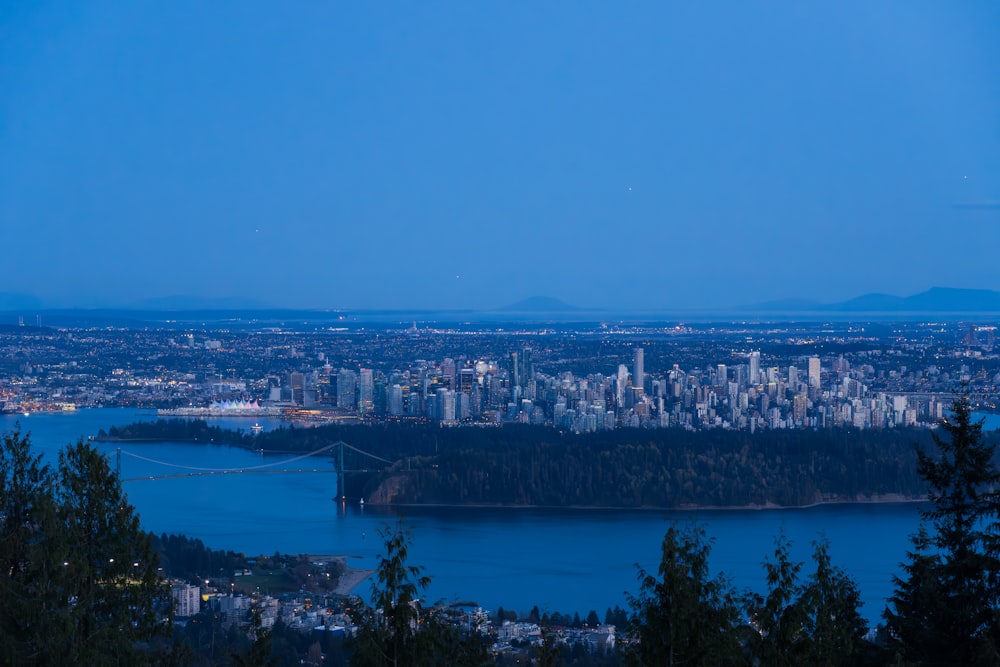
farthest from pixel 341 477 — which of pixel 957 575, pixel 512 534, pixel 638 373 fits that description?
pixel 957 575

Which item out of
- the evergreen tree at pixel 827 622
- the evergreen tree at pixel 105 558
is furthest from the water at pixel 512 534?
the evergreen tree at pixel 105 558

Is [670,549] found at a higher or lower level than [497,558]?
higher

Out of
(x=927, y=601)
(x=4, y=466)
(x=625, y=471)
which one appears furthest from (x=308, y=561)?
(x=927, y=601)

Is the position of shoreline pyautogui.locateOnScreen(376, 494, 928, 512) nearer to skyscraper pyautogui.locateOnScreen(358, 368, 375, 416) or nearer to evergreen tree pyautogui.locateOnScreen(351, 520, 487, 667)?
skyscraper pyautogui.locateOnScreen(358, 368, 375, 416)

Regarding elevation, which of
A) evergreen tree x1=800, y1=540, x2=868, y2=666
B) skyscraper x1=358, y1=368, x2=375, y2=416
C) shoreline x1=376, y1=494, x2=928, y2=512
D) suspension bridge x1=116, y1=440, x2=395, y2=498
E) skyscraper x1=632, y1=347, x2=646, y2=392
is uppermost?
evergreen tree x1=800, y1=540, x2=868, y2=666

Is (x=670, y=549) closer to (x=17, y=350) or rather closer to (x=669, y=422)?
(x=669, y=422)

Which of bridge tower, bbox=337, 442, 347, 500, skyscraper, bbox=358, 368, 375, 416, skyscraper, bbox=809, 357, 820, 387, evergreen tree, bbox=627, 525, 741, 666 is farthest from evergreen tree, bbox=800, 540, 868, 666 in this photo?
skyscraper, bbox=809, 357, 820, 387
